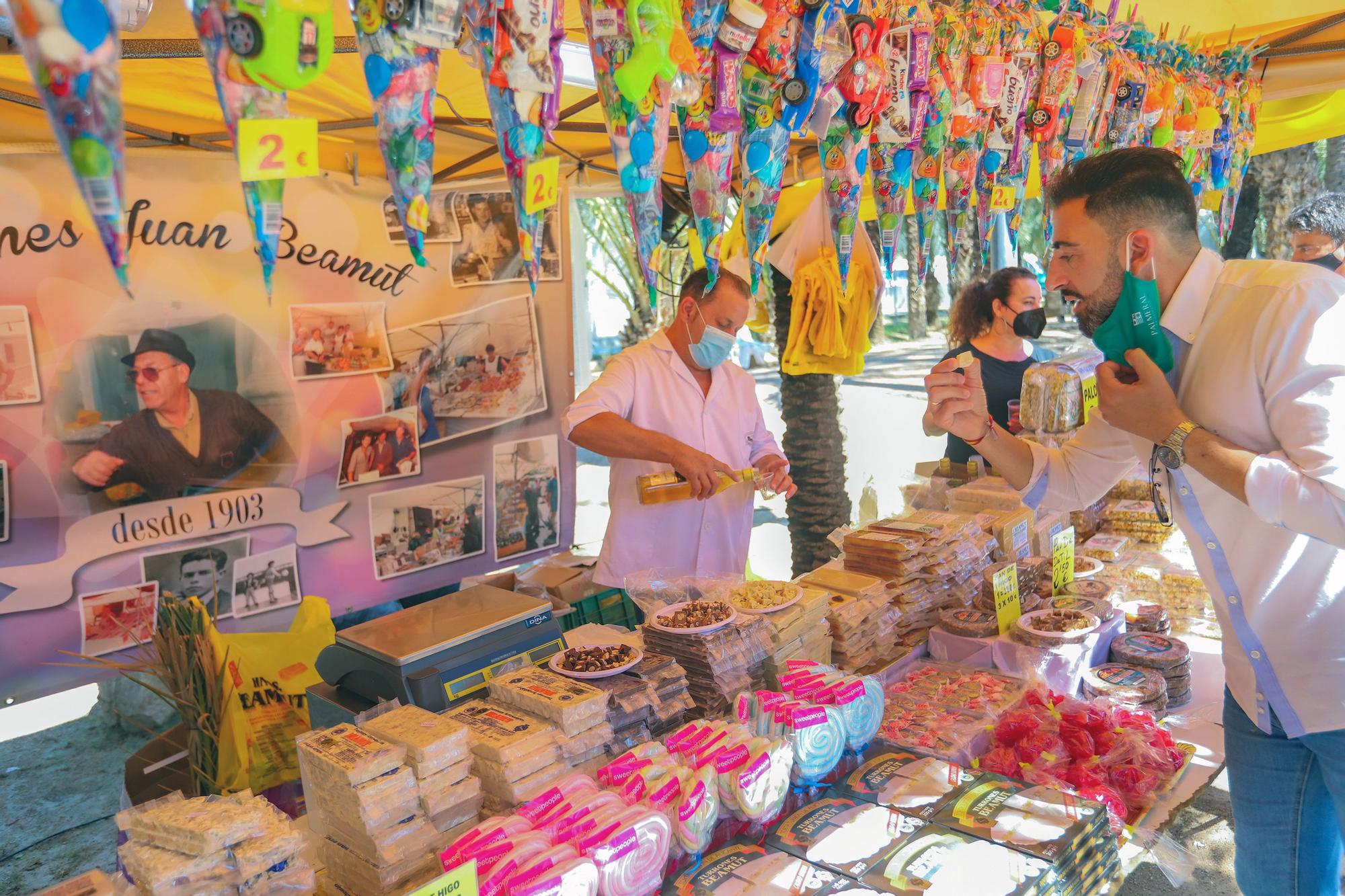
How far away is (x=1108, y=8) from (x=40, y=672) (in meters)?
4.64

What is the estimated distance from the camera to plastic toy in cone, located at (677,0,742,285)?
1619mm

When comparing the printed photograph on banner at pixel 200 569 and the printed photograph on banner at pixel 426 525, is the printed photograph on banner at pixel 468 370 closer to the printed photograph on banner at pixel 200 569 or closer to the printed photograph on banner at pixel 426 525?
the printed photograph on banner at pixel 426 525

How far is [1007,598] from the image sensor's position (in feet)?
7.52

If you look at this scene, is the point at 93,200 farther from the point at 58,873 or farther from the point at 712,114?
the point at 58,873

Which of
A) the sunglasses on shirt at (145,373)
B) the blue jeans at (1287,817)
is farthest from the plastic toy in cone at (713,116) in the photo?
the sunglasses on shirt at (145,373)

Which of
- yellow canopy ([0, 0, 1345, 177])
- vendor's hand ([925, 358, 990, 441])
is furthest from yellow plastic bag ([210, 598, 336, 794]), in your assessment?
vendor's hand ([925, 358, 990, 441])

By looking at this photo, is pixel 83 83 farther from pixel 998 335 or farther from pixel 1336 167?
pixel 1336 167

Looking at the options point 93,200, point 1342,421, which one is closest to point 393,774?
point 93,200

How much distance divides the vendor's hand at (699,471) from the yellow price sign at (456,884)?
1.70 metres

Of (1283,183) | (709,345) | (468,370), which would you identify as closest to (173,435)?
(468,370)

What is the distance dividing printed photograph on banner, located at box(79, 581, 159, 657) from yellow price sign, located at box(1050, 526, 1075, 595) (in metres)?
3.27

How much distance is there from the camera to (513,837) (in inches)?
45.0

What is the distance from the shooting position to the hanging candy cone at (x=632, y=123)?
4.87ft

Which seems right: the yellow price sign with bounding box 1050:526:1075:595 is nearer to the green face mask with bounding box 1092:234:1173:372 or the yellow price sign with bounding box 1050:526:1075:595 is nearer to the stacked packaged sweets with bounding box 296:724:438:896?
the green face mask with bounding box 1092:234:1173:372
